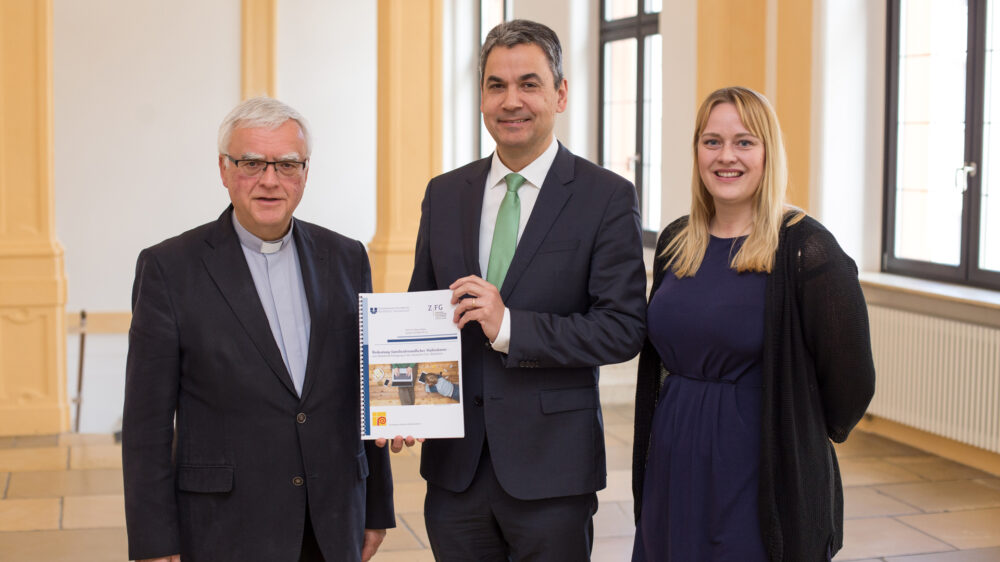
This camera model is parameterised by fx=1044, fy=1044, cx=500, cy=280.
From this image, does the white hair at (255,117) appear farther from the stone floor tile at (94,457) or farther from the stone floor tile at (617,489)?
the stone floor tile at (94,457)

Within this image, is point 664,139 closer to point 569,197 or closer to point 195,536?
point 569,197

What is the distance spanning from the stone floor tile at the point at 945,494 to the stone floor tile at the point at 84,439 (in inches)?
176

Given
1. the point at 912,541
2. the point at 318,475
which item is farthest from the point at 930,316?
the point at 318,475

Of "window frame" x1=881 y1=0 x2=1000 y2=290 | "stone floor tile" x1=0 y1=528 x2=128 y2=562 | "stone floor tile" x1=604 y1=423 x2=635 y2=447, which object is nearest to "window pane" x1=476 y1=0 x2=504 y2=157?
"stone floor tile" x1=604 y1=423 x2=635 y2=447

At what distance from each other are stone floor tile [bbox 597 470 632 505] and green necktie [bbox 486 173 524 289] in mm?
2756

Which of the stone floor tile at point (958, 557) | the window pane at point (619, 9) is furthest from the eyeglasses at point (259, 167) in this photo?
the window pane at point (619, 9)

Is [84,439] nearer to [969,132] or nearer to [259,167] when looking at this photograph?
[259,167]

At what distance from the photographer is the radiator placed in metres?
5.52

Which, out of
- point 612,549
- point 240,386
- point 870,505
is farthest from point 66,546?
point 870,505

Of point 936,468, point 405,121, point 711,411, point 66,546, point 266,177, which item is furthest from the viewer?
point 405,121

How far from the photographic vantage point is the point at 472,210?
2500 millimetres

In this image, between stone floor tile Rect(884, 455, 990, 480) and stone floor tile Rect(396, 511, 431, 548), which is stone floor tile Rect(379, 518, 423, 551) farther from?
stone floor tile Rect(884, 455, 990, 480)

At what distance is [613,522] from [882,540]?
1.18 m

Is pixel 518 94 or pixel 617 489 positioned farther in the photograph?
pixel 617 489
